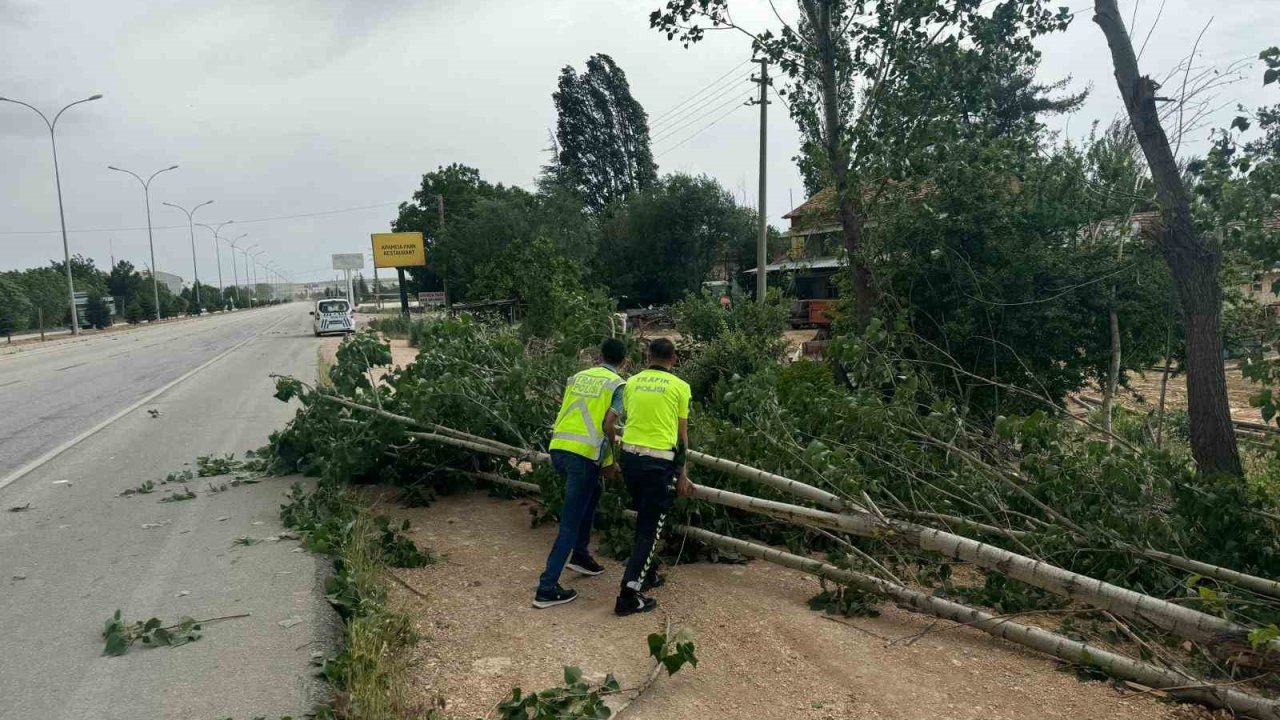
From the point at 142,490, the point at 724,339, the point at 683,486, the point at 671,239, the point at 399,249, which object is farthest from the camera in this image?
the point at 399,249

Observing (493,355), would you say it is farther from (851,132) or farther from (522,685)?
(851,132)

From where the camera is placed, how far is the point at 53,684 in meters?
4.01

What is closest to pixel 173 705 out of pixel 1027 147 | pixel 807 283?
pixel 1027 147

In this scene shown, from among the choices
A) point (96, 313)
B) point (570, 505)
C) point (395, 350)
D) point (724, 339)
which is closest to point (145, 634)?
point (570, 505)

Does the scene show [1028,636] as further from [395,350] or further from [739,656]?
[395,350]

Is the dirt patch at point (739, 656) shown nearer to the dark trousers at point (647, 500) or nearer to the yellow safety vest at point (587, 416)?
the dark trousers at point (647, 500)

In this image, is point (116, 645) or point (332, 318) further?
point (332, 318)

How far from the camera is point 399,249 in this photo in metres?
45.7

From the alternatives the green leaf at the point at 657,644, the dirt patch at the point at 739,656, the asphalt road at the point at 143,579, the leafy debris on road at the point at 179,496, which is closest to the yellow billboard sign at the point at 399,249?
the asphalt road at the point at 143,579

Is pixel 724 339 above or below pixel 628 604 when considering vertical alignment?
above

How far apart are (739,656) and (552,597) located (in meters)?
1.27

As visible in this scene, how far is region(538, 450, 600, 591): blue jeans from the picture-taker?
505 cm

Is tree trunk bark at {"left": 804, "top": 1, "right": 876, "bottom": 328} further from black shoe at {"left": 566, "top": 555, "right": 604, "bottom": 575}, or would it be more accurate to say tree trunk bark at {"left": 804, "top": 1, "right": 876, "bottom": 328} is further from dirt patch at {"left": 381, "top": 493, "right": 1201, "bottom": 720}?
black shoe at {"left": 566, "top": 555, "right": 604, "bottom": 575}

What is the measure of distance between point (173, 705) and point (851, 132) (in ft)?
28.9
